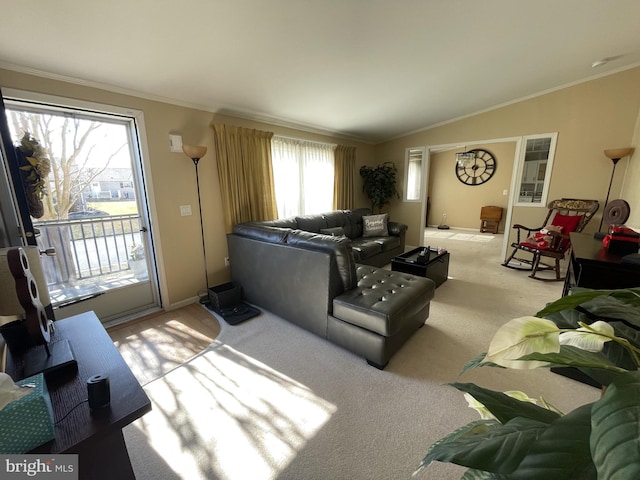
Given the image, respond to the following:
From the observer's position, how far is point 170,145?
2754 mm

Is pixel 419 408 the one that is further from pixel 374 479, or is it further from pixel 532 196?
pixel 532 196

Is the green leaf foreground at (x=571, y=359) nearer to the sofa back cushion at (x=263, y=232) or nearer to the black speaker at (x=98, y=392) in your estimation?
the black speaker at (x=98, y=392)

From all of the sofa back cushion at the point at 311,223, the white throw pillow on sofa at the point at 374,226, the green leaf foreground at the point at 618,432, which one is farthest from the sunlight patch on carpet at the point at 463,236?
the green leaf foreground at the point at 618,432

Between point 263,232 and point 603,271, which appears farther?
point 263,232

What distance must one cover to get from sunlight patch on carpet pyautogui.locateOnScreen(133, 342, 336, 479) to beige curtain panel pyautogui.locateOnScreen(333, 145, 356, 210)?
3.54 meters

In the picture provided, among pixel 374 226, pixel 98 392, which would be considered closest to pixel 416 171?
pixel 374 226

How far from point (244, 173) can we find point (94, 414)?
2.88 metres

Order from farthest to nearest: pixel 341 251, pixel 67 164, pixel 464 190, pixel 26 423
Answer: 1. pixel 464 190
2. pixel 67 164
3. pixel 341 251
4. pixel 26 423

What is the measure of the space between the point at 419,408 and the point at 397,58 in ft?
9.67

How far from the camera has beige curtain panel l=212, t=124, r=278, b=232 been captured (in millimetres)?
3148

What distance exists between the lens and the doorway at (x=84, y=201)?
206 cm

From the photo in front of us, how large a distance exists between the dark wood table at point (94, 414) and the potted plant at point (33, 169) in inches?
60.9

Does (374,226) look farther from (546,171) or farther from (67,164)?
(67,164)

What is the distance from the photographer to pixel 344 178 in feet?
16.6
